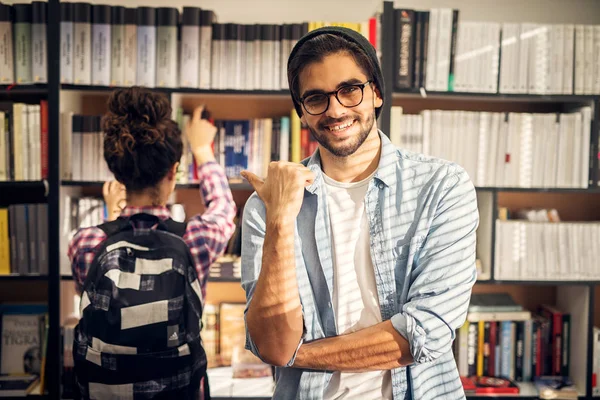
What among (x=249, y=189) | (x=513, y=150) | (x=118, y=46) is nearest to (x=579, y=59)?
(x=513, y=150)

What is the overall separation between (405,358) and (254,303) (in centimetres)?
33

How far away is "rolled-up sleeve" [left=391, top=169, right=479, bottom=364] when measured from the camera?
1101 millimetres

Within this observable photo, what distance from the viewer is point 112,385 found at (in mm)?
1459

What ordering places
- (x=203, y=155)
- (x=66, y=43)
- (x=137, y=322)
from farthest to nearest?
(x=66, y=43)
(x=203, y=155)
(x=137, y=322)

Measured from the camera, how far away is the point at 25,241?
236cm

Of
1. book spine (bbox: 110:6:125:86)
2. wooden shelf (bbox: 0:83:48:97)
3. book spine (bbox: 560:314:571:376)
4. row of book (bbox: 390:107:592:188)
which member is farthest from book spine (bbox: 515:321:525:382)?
wooden shelf (bbox: 0:83:48:97)

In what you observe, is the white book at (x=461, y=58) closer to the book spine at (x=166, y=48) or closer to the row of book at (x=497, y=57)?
the row of book at (x=497, y=57)

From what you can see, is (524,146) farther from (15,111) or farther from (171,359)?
(15,111)

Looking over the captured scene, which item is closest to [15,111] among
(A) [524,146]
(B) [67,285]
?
(B) [67,285]

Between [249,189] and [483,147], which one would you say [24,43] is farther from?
[483,147]

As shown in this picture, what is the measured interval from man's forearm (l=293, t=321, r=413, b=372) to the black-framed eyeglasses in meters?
0.48

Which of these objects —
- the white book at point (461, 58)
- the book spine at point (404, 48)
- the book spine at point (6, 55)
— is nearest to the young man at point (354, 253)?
the book spine at point (404, 48)

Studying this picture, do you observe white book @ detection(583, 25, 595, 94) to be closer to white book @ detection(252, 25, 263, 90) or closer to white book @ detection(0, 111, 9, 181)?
white book @ detection(252, 25, 263, 90)

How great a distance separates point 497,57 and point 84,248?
182 cm
